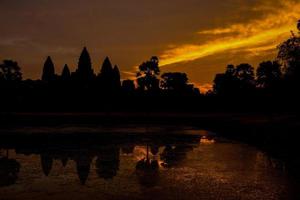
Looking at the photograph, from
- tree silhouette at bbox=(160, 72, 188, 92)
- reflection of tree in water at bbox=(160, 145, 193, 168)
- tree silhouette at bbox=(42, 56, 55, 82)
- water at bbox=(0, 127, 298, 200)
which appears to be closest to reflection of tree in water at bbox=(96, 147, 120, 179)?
water at bbox=(0, 127, 298, 200)

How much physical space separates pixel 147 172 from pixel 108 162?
2422 mm

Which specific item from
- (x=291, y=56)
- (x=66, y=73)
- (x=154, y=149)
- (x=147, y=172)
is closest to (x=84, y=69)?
(x=66, y=73)

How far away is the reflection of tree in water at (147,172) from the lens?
1130 cm

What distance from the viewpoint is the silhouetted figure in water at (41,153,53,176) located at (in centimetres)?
1315

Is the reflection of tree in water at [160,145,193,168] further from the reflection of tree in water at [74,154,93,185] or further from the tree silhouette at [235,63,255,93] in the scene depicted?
the tree silhouette at [235,63,255,93]

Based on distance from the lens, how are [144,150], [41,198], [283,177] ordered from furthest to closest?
[144,150]
[283,177]
[41,198]

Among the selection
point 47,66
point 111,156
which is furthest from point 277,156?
point 47,66

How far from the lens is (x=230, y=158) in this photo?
54.9ft

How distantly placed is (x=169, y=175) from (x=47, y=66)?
88.3m

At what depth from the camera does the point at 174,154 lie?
17.8 m

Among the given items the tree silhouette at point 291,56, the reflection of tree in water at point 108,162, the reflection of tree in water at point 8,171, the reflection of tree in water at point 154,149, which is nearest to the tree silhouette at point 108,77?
the tree silhouette at point 291,56

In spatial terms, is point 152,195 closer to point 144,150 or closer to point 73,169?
point 73,169

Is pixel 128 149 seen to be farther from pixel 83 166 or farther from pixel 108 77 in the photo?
pixel 108 77

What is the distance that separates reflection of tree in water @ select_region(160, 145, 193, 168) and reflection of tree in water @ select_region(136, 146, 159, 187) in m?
0.51
